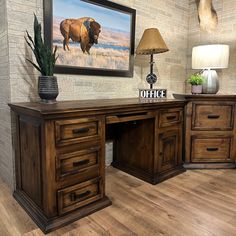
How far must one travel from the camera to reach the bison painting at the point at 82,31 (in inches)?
77.0

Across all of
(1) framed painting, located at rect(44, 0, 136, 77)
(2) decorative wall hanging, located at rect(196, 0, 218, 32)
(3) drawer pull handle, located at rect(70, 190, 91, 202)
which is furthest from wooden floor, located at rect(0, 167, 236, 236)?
(2) decorative wall hanging, located at rect(196, 0, 218, 32)

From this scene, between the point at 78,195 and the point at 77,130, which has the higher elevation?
the point at 77,130

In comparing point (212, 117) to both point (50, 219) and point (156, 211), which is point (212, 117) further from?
point (50, 219)

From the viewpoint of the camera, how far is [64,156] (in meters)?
1.41

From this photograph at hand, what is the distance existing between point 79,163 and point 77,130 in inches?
9.3

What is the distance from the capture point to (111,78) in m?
2.35

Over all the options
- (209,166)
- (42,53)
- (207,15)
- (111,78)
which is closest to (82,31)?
(111,78)

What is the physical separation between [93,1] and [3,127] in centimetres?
144

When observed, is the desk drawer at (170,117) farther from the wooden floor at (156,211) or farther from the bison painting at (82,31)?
the bison painting at (82,31)

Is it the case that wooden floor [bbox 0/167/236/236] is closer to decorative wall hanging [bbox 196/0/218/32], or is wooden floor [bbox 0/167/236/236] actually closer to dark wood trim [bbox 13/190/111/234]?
dark wood trim [bbox 13/190/111/234]

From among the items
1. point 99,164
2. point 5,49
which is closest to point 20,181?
point 99,164

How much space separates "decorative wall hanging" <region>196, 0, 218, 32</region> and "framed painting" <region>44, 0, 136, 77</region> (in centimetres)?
113

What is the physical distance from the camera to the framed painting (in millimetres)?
1898

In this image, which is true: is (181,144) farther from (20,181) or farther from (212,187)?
(20,181)
